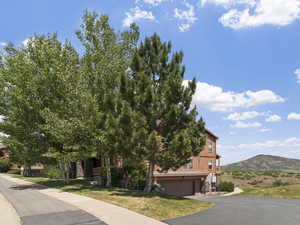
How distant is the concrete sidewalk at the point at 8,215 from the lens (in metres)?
10.1

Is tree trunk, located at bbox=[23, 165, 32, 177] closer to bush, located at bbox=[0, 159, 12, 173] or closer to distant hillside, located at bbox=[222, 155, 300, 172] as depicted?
bush, located at bbox=[0, 159, 12, 173]

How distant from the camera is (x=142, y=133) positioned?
1595 centimetres

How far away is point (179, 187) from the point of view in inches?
1342

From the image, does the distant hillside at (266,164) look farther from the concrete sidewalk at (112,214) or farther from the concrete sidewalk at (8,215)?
the concrete sidewalk at (8,215)

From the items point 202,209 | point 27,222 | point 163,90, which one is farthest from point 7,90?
point 202,209

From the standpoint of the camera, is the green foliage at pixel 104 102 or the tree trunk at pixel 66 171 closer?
the green foliage at pixel 104 102

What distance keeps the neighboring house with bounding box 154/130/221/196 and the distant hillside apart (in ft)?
204

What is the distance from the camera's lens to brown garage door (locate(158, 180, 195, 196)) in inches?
1271

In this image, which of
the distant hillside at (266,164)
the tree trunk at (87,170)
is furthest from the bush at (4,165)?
the distant hillside at (266,164)

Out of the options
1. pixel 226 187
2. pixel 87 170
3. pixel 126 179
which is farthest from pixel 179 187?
pixel 126 179

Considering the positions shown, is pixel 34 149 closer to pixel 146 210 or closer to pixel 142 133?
pixel 142 133

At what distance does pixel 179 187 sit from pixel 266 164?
278ft

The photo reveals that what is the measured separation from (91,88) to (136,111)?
6.96 metres

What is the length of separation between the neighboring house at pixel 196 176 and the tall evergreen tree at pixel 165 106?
13.3 m
